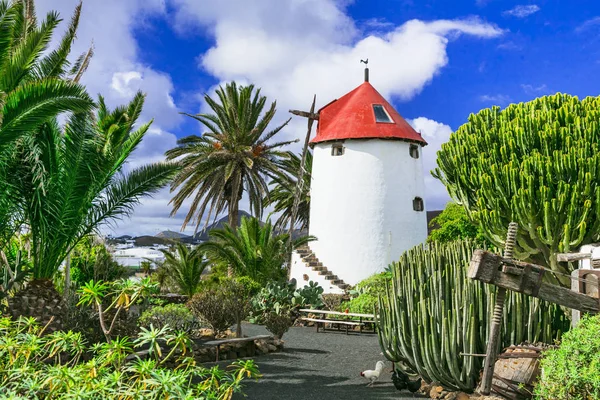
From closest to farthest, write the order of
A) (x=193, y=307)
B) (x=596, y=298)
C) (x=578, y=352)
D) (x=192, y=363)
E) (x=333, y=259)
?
1. (x=192, y=363)
2. (x=578, y=352)
3. (x=596, y=298)
4. (x=193, y=307)
5. (x=333, y=259)

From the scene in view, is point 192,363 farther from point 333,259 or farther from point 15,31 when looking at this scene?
point 333,259

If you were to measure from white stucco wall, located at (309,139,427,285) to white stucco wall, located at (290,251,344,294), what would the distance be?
2.44 ft

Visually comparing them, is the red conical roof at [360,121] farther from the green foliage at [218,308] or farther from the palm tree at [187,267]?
the green foliage at [218,308]

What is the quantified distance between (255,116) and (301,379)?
1806 cm

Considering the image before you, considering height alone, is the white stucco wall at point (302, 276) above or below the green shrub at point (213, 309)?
above

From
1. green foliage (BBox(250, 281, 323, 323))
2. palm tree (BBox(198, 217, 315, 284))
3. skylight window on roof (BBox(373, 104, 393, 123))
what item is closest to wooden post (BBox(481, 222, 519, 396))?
green foliage (BBox(250, 281, 323, 323))

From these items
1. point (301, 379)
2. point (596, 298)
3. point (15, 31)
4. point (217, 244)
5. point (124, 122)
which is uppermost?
point (15, 31)

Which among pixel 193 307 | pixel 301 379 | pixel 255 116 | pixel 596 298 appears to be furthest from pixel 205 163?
pixel 596 298

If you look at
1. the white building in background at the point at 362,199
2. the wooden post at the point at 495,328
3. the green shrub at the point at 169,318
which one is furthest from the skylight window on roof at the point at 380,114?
the wooden post at the point at 495,328

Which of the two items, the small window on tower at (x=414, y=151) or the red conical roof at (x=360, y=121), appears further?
the small window on tower at (x=414, y=151)

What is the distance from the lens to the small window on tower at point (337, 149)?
25938mm

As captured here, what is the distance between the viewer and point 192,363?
512 centimetres

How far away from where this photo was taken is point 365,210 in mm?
25156

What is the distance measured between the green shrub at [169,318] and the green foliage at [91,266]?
7968mm
